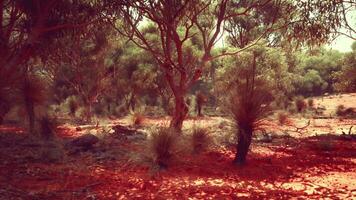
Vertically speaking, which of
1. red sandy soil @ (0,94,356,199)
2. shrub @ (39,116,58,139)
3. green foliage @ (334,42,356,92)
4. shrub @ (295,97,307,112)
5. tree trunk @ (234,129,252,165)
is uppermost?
green foliage @ (334,42,356,92)

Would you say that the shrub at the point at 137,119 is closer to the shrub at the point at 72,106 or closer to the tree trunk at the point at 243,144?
the tree trunk at the point at 243,144

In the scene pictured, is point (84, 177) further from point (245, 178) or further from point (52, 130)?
point (52, 130)

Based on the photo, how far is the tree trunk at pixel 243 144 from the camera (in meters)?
8.41

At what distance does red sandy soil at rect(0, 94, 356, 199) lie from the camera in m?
6.02

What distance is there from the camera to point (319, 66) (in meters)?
53.5

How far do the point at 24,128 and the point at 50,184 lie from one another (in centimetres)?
862

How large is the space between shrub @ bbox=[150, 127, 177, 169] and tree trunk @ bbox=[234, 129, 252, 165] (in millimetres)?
1567

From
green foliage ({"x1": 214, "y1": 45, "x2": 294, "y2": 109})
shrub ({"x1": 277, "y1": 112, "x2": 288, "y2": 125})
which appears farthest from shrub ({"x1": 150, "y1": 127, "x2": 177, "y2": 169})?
green foliage ({"x1": 214, "y1": 45, "x2": 294, "y2": 109})

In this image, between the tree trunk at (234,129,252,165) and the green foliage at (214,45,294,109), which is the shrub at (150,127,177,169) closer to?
the tree trunk at (234,129,252,165)

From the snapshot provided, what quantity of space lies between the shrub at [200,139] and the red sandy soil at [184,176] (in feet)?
0.92

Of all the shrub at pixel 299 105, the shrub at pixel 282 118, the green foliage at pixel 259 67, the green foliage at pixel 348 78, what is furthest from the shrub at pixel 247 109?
the shrub at pixel 299 105

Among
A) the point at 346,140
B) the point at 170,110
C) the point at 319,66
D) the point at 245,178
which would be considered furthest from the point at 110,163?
the point at 319,66

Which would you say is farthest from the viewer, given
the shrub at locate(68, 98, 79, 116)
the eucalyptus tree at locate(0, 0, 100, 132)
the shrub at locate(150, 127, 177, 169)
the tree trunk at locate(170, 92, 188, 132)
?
the shrub at locate(68, 98, 79, 116)

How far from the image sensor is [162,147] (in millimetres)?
7762
